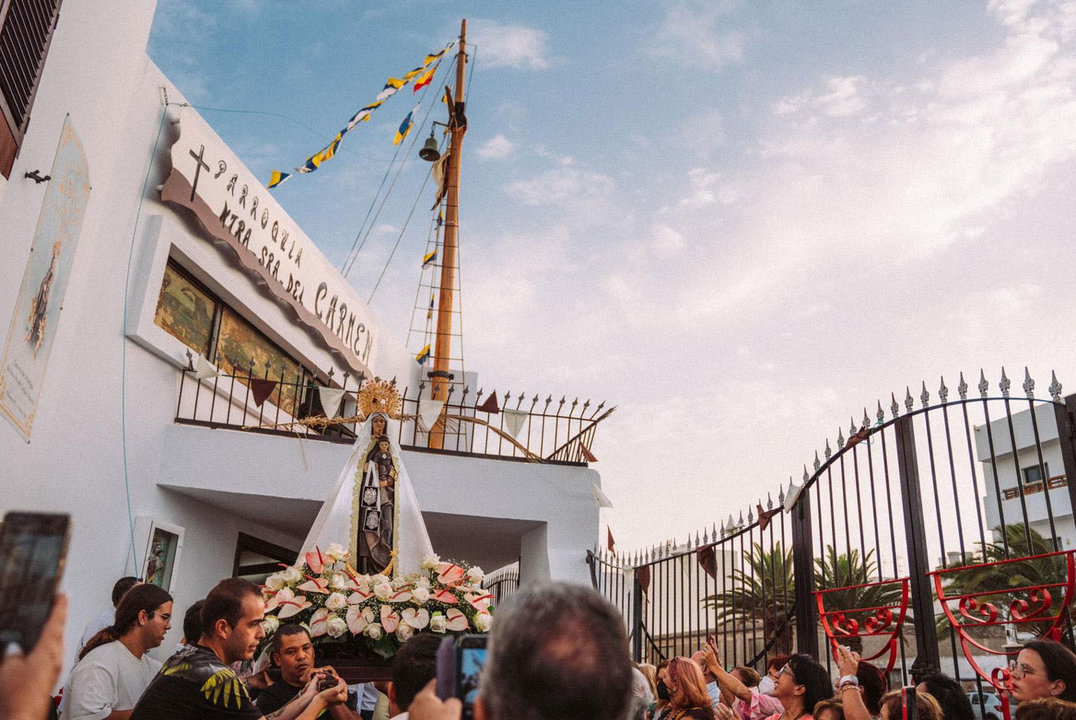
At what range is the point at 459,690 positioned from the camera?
3.97ft

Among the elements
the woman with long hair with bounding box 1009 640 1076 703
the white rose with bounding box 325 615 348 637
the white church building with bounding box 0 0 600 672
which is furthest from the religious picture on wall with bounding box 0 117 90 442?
the woman with long hair with bounding box 1009 640 1076 703

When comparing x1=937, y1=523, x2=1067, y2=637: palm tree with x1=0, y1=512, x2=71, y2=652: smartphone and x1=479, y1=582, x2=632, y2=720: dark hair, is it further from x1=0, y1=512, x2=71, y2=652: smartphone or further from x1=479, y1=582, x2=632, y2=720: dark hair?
x1=0, y1=512, x2=71, y2=652: smartphone

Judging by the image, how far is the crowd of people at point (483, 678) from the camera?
1.12 metres

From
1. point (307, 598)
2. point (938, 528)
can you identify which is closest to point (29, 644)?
point (307, 598)

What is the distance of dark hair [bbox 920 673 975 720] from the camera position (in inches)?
138

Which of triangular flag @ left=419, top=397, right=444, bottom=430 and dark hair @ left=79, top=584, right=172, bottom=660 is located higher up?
triangular flag @ left=419, top=397, right=444, bottom=430

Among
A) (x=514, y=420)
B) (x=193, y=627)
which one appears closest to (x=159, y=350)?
(x=514, y=420)

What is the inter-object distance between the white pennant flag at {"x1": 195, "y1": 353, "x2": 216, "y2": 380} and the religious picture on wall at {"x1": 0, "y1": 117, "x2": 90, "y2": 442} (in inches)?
121

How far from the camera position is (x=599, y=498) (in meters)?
8.63

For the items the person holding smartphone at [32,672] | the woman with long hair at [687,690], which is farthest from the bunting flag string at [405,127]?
the person holding smartphone at [32,672]

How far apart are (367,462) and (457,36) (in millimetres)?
8970

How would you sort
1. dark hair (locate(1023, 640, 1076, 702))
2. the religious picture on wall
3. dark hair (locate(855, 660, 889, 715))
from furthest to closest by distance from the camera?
the religious picture on wall
dark hair (locate(855, 660, 889, 715))
dark hair (locate(1023, 640, 1076, 702))

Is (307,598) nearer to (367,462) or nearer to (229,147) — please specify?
(367,462)

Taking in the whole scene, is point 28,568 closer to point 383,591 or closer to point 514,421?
point 383,591
